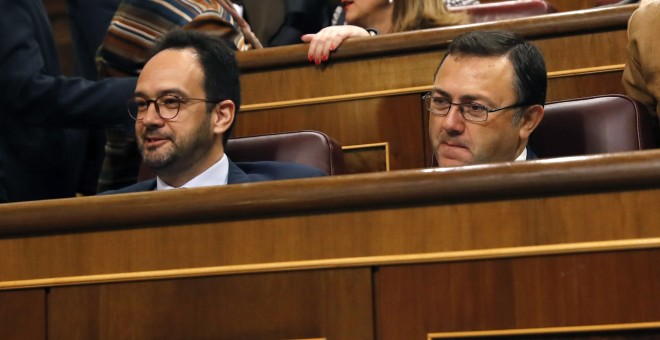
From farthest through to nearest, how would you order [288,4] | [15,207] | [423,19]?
[288,4]
[423,19]
[15,207]

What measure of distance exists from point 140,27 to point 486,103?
0.43 metres

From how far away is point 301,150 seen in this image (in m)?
0.98

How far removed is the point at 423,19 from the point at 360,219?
69 centimetres

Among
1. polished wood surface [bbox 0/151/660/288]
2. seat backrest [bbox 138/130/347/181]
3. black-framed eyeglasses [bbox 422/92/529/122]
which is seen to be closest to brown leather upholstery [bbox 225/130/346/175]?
seat backrest [bbox 138/130/347/181]

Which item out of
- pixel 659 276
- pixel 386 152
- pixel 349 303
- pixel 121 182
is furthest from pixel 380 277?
pixel 121 182

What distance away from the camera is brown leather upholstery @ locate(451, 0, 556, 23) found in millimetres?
1409

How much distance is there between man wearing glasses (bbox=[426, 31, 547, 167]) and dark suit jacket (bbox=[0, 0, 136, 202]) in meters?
0.37

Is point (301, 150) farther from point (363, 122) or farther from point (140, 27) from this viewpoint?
point (140, 27)

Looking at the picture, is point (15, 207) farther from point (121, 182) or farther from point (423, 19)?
point (423, 19)

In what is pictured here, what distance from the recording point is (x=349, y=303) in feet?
1.95

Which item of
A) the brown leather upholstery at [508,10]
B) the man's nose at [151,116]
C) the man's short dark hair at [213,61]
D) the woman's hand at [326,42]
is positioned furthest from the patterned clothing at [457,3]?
the man's nose at [151,116]

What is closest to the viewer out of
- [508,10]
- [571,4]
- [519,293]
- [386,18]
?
[519,293]

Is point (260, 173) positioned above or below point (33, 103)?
below

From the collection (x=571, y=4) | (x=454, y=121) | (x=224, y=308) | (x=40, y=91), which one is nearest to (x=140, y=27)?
(x=40, y=91)
